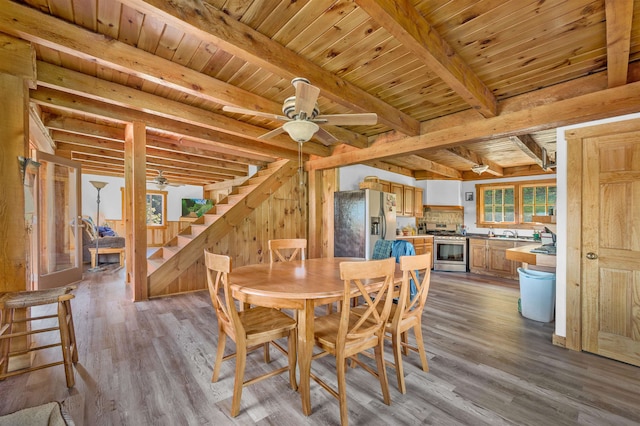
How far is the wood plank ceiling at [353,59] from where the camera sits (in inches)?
70.4

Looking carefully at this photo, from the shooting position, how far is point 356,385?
199cm

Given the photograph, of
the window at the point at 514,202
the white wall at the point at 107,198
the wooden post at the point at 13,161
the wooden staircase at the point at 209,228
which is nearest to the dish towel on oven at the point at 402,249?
the wooden staircase at the point at 209,228

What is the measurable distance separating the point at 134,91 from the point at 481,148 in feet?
17.4

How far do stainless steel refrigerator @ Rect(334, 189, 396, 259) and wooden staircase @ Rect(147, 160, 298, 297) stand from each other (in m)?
1.27

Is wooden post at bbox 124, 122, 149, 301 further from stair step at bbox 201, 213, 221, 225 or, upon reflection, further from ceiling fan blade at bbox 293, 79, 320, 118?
ceiling fan blade at bbox 293, 79, 320, 118

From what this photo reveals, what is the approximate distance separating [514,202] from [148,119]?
7471 mm

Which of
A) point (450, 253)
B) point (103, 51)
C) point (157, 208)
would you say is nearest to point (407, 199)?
point (450, 253)

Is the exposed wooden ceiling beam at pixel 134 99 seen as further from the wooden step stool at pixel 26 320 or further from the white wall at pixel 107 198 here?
the white wall at pixel 107 198

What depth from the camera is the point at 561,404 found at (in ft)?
5.91

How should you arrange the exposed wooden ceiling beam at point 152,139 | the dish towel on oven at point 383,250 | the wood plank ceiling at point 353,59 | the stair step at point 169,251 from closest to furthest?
the wood plank ceiling at point 353,59 → the dish towel on oven at point 383,250 → the exposed wooden ceiling beam at point 152,139 → the stair step at point 169,251

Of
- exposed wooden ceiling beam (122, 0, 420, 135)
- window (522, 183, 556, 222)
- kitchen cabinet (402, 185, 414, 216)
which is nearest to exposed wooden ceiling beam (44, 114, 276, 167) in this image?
exposed wooden ceiling beam (122, 0, 420, 135)

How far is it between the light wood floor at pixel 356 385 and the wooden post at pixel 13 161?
70 cm

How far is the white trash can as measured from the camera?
320cm

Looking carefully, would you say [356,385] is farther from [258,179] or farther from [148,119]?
[258,179]
